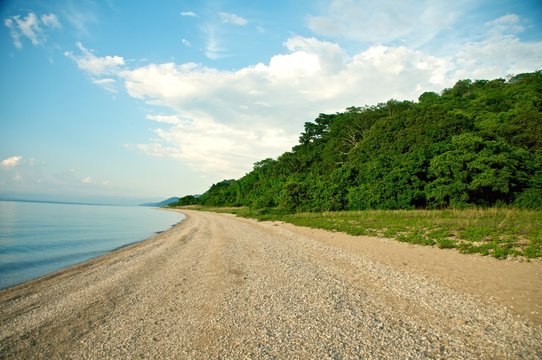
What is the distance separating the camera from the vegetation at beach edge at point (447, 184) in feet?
50.5

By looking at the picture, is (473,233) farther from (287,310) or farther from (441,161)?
(441,161)

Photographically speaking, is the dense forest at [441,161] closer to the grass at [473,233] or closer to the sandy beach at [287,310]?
the grass at [473,233]

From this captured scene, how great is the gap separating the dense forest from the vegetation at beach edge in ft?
0.33

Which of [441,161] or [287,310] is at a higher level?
[441,161]

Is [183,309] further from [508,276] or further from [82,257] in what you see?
[82,257]

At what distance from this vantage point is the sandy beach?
5180 millimetres

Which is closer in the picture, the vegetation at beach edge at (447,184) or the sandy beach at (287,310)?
the sandy beach at (287,310)

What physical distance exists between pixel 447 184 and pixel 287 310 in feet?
86.6

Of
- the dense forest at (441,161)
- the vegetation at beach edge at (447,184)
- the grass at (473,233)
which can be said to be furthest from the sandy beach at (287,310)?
the dense forest at (441,161)

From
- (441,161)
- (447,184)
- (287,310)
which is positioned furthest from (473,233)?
(441,161)

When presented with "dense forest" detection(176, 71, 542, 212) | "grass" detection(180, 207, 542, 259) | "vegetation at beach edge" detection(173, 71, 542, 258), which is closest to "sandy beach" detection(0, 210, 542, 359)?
"grass" detection(180, 207, 542, 259)

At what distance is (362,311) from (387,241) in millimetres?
10155

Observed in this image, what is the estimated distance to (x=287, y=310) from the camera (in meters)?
6.89

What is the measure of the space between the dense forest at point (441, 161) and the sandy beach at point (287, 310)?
17.9 m
